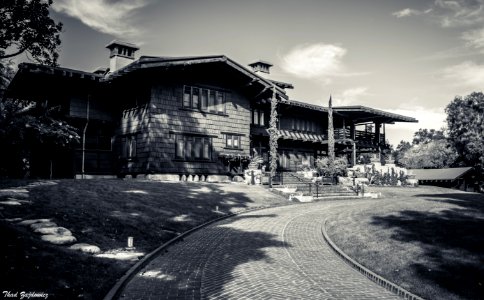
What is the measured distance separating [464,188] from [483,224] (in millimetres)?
50398

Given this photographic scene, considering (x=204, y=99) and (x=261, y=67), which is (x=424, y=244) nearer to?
(x=204, y=99)

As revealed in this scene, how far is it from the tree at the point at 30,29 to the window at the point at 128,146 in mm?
7290

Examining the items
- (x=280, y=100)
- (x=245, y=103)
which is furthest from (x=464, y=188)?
(x=245, y=103)

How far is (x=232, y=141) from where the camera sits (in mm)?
31406

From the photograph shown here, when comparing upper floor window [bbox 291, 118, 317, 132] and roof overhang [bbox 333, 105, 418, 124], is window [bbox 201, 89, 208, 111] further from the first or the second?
roof overhang [bbox 333, 105, 418, 124]

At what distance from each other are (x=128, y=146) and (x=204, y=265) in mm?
20327

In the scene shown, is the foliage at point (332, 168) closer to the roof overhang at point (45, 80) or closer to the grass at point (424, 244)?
the grass at point (424, 244)

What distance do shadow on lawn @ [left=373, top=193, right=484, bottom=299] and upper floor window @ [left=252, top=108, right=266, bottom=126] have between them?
22.4 m

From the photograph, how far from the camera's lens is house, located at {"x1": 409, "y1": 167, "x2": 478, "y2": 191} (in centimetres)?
5386

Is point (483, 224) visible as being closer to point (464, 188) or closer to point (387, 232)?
point (387, 232)

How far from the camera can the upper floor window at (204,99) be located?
29.1 meters

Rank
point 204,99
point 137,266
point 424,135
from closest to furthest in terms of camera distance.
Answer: point 137,266 < point 204,99 < point 424,135

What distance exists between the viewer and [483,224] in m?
11.6

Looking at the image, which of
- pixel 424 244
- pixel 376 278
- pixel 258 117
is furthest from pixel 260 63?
pixel 376 278
